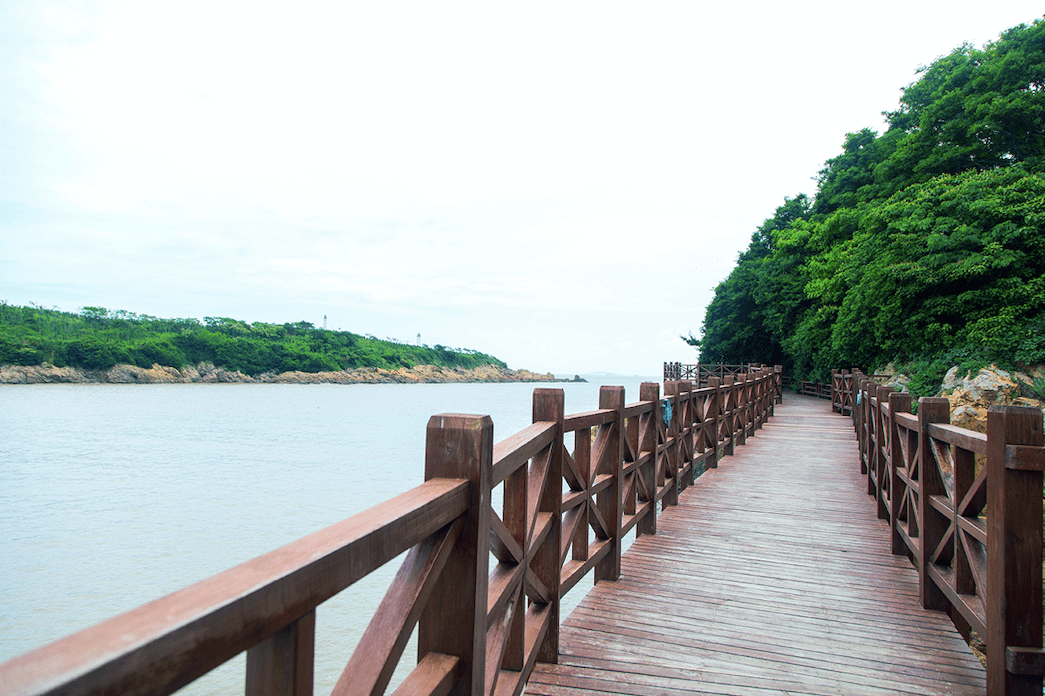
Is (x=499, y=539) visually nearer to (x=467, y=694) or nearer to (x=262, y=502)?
(x=467, y=694)

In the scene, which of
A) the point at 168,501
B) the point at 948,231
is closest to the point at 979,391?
the point at 948,231

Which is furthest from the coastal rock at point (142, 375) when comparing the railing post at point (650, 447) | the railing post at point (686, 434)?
the railing post at point (650, 447)

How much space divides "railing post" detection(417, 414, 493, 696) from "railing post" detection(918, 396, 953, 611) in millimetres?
3559

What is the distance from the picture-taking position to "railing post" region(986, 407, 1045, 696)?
9.29 ft

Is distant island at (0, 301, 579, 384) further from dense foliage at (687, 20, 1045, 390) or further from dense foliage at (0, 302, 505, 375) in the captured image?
dense foliage at (687, 20, 1045, 390)

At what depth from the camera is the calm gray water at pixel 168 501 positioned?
1525 centimetres

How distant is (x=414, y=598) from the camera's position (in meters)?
1.63

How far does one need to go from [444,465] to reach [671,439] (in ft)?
18.5

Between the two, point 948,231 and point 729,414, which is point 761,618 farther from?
point 948,231

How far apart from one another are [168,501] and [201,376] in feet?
259

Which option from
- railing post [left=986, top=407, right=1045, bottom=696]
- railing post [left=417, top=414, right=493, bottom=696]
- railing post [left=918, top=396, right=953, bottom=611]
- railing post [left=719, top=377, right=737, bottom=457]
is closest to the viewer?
railing post [left=417, top=414, right=493, bottom=696]

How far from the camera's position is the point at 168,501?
26.7 meters

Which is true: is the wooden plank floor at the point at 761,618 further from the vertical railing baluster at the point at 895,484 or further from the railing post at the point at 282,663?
the railing post at the point at 282,663

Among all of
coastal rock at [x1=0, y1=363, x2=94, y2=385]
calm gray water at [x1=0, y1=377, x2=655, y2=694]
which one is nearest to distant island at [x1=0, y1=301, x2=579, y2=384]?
coastal rock at [x1=0, y1=363, x2=94, y2=385]
